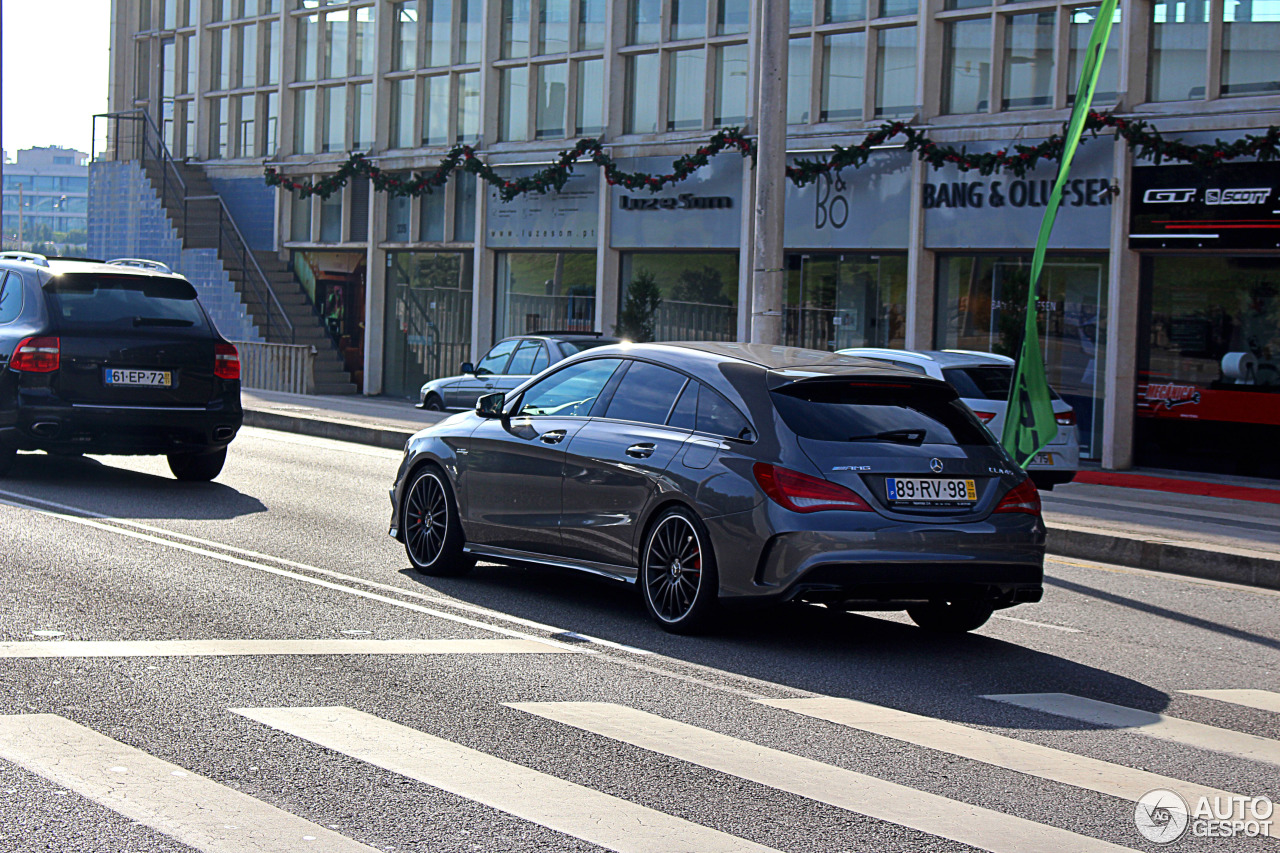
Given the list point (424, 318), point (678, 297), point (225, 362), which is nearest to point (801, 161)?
point (678, 297)

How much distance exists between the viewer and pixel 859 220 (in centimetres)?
2284

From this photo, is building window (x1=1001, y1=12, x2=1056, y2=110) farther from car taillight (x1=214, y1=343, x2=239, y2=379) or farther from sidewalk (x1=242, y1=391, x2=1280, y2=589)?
car taillight (x1=214, y1=343, x2=239, y2=379)

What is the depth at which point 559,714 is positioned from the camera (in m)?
6.35

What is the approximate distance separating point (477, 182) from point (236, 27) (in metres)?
9.96

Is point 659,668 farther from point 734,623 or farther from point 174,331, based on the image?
point 174,331

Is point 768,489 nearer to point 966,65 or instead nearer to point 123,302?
point 123,302

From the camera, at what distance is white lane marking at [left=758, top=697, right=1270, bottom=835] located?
5613mm

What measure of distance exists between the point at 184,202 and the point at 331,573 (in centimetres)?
2754

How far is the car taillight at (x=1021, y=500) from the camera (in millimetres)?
8047

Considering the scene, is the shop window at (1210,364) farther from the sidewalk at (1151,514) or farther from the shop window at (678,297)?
the shop window at (678,297)

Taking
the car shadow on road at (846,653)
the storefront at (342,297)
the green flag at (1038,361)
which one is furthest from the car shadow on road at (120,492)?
the storefront at (342,297)

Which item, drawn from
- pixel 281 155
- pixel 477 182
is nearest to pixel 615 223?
pixel 477 182

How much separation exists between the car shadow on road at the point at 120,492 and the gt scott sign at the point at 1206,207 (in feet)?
37.4

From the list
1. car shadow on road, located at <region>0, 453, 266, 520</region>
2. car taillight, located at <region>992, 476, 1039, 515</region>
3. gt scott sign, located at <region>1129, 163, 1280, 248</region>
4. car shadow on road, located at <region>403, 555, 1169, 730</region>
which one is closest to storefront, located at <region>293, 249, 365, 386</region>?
car shadow on road, located at <region>0, 453, 266, 520</region>
